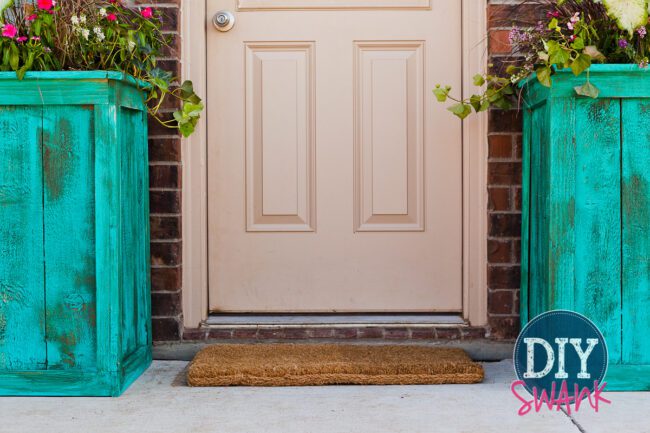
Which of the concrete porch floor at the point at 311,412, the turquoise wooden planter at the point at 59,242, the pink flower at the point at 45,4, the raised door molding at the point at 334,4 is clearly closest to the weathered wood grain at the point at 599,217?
the concrete porch floor at the point at 311,412

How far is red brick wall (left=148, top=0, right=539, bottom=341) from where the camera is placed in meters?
2.97

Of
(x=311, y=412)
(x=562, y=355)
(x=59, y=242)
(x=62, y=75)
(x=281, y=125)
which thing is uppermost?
(x=62, y=75)

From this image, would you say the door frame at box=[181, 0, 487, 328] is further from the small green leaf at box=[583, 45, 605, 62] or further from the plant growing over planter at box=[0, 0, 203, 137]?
the small green leaf at box=[583, 45, 605, 62]

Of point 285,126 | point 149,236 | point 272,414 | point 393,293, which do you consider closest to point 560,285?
point 393,293

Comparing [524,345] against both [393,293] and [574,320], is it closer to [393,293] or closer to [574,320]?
[574,320]

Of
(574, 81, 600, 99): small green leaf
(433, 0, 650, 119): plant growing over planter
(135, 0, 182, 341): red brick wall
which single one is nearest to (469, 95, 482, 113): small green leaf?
(433, 0, 650, 119): plant growing over planter

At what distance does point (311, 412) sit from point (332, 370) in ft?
1.06

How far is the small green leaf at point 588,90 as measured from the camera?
2.47m

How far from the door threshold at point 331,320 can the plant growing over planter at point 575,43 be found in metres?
0.76

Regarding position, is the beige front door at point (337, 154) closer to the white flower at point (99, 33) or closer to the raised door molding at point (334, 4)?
the raised door molding at point (334, 4)

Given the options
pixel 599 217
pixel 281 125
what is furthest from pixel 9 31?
pixel 599 217

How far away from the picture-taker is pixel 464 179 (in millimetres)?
3051

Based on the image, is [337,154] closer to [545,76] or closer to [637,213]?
[545,76]

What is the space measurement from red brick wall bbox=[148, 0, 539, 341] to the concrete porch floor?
36 cm
